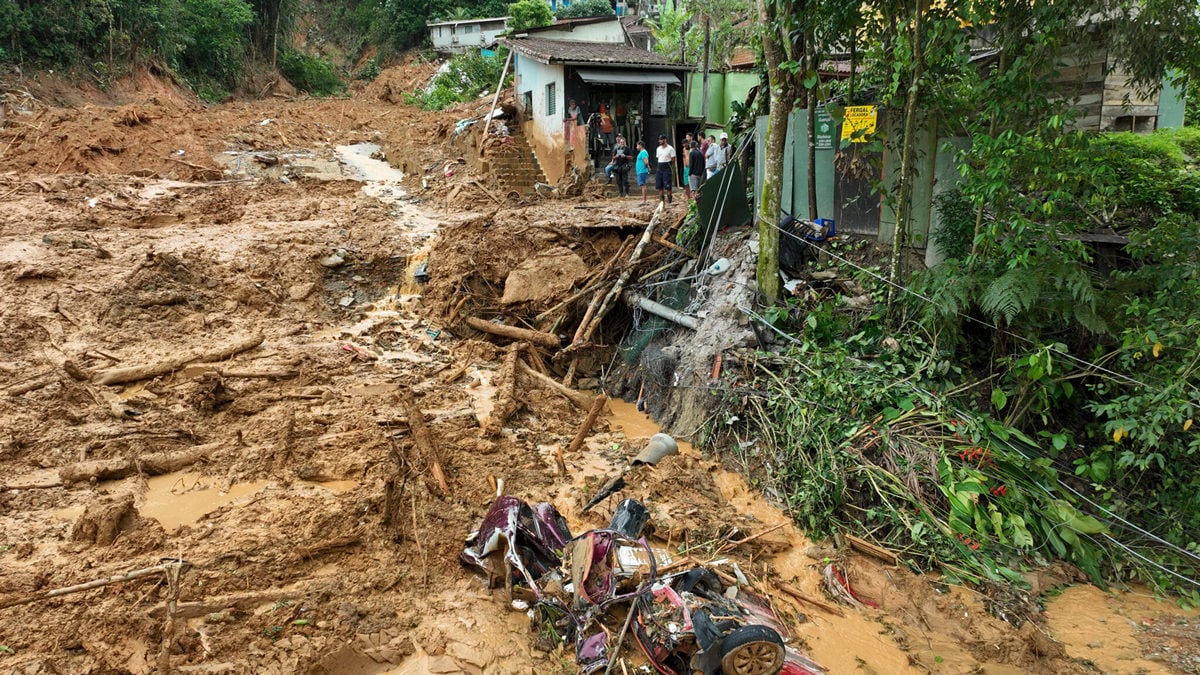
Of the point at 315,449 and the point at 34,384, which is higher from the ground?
the point at 34,384

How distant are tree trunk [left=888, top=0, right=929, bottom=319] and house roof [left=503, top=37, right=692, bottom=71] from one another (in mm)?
10457

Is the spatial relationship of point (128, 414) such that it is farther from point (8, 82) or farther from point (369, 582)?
point (8, 82)

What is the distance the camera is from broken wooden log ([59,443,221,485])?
7.35 m

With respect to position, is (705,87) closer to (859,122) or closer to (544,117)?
(544,117)

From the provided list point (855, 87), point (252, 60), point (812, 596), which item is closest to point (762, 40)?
point (855, 87)

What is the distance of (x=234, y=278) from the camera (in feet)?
38.2

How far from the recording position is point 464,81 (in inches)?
1032

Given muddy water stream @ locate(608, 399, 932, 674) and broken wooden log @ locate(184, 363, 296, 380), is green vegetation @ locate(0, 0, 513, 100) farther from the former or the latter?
muddy water stream @ locate(608, 399, 932, 674)

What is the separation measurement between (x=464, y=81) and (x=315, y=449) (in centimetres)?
2107

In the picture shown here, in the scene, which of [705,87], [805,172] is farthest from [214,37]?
[805,172]

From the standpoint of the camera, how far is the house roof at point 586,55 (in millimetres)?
17422

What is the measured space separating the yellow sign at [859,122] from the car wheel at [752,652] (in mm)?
6739

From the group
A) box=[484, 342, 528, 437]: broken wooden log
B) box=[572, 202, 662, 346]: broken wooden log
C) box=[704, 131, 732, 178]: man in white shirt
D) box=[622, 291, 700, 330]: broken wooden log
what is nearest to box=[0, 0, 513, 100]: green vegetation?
box=[704, 131, 732, 178]: man in white shirt

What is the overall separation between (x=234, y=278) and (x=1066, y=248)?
37.7ft
